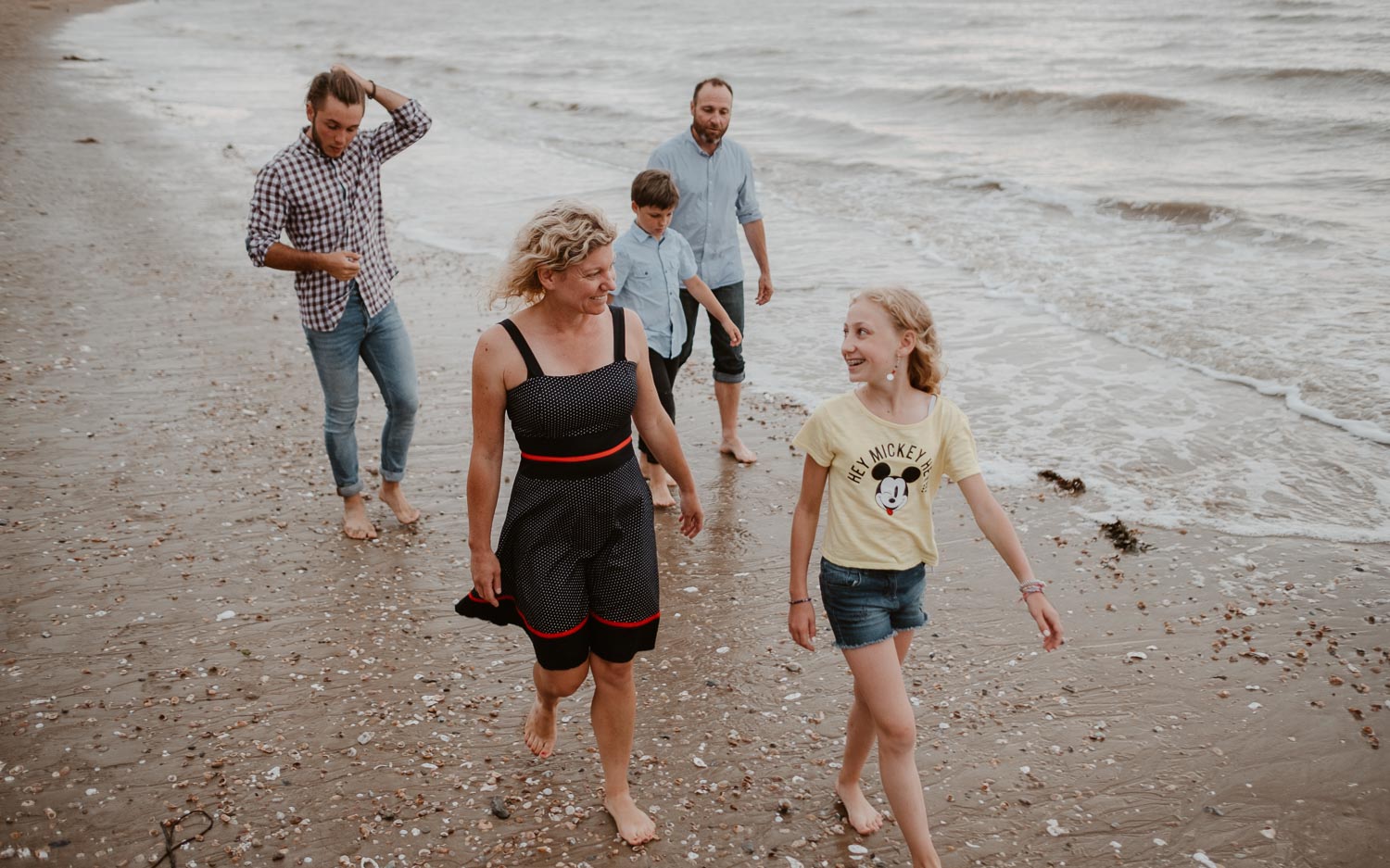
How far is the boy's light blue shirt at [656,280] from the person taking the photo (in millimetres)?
5512

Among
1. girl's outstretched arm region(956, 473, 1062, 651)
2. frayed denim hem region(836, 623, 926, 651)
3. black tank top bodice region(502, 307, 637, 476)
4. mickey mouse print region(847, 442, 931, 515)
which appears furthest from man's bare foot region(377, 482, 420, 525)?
girl's outstretched arm region(956, 473, 1062, 651)

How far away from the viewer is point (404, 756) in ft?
13.0

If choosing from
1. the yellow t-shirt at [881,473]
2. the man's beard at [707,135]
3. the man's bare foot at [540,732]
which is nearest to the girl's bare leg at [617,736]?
the man's bare foot at [540,732]

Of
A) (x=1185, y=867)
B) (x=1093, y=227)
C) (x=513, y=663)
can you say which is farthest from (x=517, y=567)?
(x=1093, y=227)

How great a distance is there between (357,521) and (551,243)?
2983 mm

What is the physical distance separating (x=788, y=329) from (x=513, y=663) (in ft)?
17.4

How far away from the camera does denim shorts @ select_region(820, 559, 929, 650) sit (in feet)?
10.5

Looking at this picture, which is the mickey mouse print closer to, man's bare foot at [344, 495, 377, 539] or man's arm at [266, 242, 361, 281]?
man's arm at [266, 242, 361, 281]

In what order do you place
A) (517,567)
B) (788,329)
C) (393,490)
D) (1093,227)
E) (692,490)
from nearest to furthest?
(517,567) < (692,490) < (393,490) < (788,329) < (1093,227)

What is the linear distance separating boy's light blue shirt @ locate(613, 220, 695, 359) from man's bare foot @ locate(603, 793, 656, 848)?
2.60m

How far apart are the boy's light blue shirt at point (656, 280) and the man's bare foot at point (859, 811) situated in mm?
2672

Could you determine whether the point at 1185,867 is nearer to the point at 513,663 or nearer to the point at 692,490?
the point at 692,490

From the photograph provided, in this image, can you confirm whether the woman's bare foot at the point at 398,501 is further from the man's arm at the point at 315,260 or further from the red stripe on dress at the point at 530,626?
the red stripe on dress at the point at 530,626

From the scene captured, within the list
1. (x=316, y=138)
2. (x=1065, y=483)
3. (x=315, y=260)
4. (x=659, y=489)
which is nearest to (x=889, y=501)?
(x=315, y=260)
